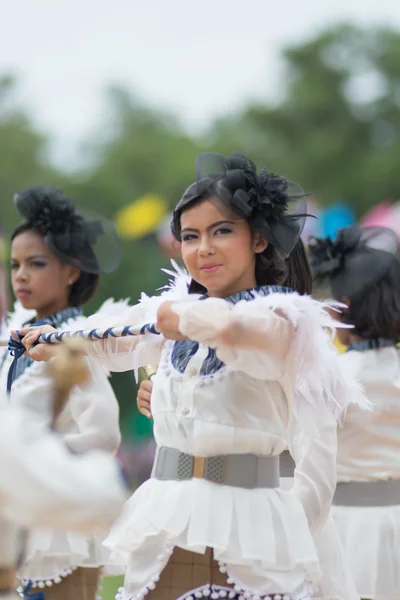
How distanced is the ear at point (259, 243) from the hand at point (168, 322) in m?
0.45

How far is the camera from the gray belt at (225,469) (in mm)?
2965

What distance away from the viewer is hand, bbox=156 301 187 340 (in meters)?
2.87

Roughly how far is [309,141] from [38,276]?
91.7 feet

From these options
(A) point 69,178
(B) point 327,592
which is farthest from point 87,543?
(A) point 69,178

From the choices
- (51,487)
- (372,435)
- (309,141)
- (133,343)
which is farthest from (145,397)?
(309,141)

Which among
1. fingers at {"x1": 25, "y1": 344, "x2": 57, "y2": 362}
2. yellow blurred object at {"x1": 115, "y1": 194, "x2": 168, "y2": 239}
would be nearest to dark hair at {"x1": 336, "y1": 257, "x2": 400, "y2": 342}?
fingers at {"x1": 25, "y1": 344, "x2": 57, "y2": 362}

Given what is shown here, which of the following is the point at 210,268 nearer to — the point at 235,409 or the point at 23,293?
the point at 235,409

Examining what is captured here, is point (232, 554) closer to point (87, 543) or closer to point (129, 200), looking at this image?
point (87, 543)

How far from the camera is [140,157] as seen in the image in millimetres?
40281

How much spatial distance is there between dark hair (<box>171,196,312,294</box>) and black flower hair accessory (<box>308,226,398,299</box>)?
124 centimetres

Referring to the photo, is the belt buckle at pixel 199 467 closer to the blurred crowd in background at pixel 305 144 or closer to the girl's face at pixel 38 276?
the girl's face at pixel 38 276

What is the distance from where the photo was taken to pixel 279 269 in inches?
130

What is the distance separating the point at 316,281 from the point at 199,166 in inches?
64.3

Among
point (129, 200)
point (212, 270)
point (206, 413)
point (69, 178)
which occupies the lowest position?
point (206, 413)
